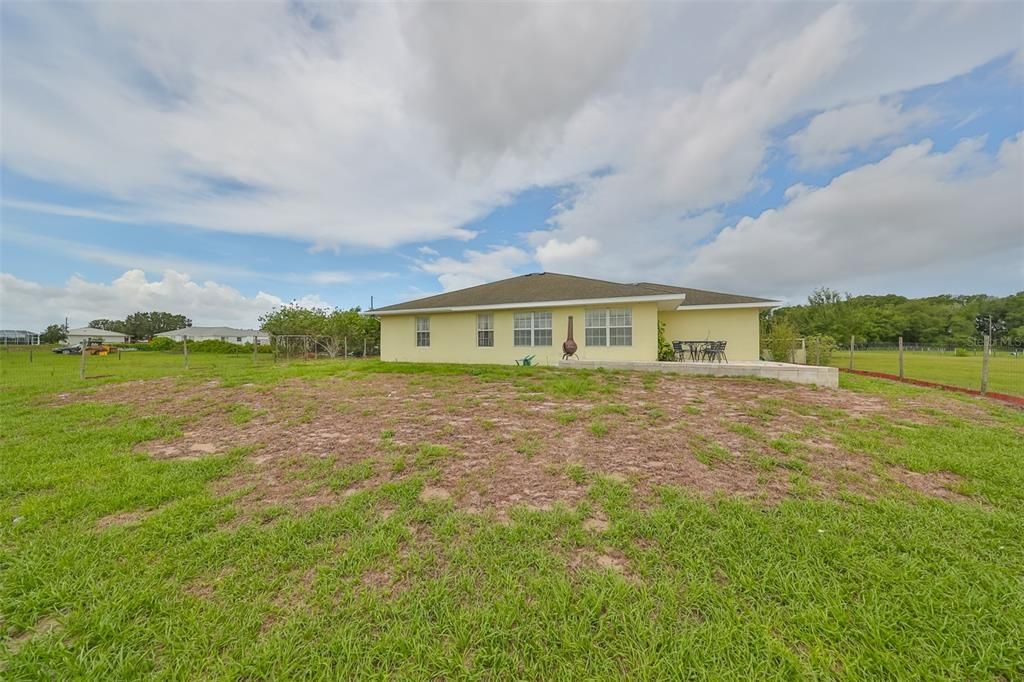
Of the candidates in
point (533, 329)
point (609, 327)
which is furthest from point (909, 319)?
point (533, 329)

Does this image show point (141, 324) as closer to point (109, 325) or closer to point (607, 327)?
point (109, 325)

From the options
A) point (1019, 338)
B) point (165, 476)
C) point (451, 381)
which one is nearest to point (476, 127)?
point (451, 381)

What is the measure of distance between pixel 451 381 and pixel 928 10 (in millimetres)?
13912

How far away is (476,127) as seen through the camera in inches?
454

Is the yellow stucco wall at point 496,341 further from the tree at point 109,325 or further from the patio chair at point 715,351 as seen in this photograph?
the tree at point 109,325

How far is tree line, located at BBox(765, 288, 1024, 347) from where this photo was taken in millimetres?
44750

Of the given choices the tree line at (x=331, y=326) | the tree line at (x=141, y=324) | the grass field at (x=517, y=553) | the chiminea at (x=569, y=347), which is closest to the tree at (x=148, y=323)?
the tree line at (x=141, y=324)

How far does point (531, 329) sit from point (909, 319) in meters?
71.8

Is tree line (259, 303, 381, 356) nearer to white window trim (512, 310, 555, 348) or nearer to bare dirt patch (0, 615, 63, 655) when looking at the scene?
white window trim (512, 310, 555, 348)

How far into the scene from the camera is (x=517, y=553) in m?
2.23

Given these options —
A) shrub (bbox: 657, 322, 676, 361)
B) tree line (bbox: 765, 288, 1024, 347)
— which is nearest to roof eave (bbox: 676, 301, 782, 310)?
shrub (bbox: 657, 322, 676, 361)

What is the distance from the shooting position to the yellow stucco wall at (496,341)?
448 inches

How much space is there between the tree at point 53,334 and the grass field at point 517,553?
81780 millimetres

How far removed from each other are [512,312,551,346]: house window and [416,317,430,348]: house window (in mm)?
3875
